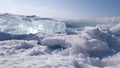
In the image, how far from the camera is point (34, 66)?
5.62m

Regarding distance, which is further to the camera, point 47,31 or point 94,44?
point 47,31

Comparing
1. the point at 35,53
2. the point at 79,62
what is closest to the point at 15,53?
the point at 35,53

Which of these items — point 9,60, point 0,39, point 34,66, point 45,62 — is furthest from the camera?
point 0,39

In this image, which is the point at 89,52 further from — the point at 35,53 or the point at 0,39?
the point at 0,39

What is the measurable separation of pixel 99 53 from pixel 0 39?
4.93 m

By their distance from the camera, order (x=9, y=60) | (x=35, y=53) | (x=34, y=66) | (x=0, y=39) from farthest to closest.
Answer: (x=0, y=39) < (x=35, y=53) < (x=9, y=60) < (x=34, y=66)

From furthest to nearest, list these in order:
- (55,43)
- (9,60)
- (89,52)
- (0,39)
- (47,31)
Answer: (47,31)
(0,39)
(55,43)
(89,52)
(9,60)

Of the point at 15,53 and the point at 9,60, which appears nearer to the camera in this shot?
the point at 9,60

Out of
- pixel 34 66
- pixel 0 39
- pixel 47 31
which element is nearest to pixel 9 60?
pixel 34 66

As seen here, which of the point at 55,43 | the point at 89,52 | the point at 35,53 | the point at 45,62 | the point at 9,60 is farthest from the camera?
the point at 55,43

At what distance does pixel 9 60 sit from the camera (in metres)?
6.41

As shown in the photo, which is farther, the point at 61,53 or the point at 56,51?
the point at 56,51

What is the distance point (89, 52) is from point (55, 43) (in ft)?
5.85

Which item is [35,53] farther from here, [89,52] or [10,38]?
[10,38]
